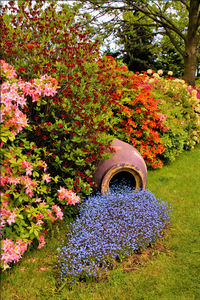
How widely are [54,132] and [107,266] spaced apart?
1710 mm

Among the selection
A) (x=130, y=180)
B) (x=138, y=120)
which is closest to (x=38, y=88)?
(x=130, y=180)

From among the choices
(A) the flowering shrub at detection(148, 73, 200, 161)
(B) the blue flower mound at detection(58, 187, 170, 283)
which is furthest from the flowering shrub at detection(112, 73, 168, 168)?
(B) the blue flower mound at detection(58, 187, 170, 283)

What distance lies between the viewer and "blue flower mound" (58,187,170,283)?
298 cm

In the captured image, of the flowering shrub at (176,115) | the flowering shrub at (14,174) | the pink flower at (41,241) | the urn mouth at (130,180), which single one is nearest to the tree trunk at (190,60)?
the flowering shrub at (176,115)

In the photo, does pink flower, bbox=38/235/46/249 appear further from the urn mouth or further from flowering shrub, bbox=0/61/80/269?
the urn mouth

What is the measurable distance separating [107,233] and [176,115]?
215 inches

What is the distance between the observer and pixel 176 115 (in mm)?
8000

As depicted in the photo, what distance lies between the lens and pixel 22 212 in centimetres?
319

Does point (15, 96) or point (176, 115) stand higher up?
point (176, 115)

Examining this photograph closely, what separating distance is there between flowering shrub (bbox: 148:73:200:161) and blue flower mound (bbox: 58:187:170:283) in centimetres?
303

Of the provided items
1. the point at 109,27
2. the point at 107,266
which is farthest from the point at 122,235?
the point at 109,27

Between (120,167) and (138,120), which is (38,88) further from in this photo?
(138,120)

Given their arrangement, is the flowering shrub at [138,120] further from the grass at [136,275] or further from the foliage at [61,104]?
the grass at [136,275]

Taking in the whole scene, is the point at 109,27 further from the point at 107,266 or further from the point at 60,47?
the point at 107,266
